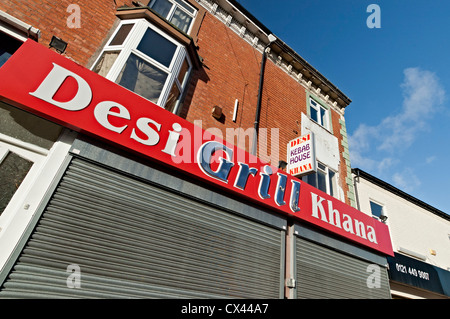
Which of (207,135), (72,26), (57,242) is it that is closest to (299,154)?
(207,135)

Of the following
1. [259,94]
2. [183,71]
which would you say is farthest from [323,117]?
[183,71]

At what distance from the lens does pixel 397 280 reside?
27.4 feet

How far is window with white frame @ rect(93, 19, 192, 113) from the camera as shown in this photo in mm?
5223

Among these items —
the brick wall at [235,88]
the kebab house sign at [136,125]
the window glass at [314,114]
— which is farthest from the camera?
the window glass at [314,114]

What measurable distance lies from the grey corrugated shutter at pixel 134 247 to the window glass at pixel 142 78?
7.24 feet

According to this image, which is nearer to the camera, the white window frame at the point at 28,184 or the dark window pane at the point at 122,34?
the white window frame at the point at 28,184

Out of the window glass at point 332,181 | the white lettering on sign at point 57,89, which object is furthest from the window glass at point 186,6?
the window glass at point 332,181

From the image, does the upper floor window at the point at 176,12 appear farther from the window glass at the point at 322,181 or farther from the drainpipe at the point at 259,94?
the window glass at the point at 322,181

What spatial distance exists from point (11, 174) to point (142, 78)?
3.20 m

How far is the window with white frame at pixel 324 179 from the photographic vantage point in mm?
8773

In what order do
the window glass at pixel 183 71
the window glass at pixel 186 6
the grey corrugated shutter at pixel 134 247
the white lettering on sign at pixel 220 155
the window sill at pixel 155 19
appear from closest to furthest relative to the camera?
the grey corrugated shutter at pixel 134 247 < the white lettering on sign at pixel 220 155 < the window sill at pixel 155 19 < the window glass at pixel 183 71 < the window glass at pixel 186 6

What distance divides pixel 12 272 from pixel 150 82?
4348 millimetres

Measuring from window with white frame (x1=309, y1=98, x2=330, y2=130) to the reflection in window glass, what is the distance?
10.4 metres
